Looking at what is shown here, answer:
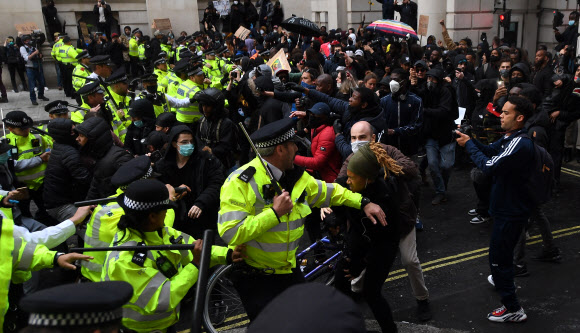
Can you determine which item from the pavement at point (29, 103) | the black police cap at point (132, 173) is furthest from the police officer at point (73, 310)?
the pavement at point (29, 103)

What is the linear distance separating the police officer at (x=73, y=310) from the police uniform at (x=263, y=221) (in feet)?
4.88

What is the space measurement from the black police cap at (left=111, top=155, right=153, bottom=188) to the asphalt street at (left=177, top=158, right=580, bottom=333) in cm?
184

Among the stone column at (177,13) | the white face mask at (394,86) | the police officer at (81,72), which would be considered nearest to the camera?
the white face mask at (394,86)

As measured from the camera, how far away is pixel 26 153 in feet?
22.9

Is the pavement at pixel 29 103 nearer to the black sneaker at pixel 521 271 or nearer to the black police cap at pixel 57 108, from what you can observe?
the black police cap at pixel 57 108

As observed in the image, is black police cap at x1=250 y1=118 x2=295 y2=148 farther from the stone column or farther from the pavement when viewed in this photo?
the stone column

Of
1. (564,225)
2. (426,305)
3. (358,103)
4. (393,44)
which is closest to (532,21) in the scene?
(393,44)

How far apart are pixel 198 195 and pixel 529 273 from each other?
12.4 feet

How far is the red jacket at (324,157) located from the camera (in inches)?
255

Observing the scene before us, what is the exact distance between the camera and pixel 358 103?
6621mm

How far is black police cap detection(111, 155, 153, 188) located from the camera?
4359 millimetres

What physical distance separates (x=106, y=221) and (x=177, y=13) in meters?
21.8

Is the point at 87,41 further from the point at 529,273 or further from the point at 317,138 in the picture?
the point at 529,273

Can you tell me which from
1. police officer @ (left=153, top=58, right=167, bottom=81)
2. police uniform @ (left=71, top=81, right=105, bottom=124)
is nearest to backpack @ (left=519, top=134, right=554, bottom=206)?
police uniform @ (left=71, top=81, right=105, bottom=124)
